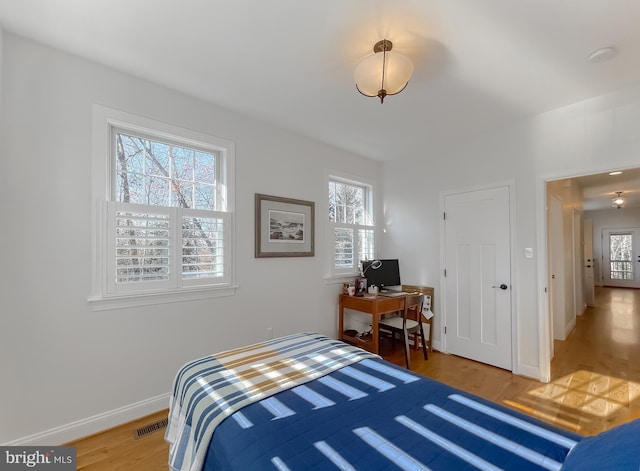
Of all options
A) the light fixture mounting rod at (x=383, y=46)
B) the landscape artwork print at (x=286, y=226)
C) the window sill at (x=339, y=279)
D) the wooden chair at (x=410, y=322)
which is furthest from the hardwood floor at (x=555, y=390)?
the light fixture mounting rod at (x=383, y=46)

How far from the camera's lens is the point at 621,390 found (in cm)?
255

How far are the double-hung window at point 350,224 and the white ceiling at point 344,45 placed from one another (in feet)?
4.32

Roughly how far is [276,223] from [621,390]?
3496mm

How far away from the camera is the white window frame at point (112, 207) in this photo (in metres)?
2.05

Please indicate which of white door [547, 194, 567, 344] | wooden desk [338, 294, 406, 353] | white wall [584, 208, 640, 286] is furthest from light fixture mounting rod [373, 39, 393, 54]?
white wall [584, 208, 640, 286]

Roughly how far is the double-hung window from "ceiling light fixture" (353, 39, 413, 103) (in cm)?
181

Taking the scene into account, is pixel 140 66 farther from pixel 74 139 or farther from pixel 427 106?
pixel 427 106

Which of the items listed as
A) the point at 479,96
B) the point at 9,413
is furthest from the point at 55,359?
the point at 479,96

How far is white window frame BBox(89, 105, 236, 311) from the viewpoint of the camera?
205cm

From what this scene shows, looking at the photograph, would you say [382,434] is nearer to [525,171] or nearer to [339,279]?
[339,279]

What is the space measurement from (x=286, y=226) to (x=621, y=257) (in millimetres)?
11080

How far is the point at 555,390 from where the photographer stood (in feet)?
8.54

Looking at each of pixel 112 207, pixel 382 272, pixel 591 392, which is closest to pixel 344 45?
pixel 112 207

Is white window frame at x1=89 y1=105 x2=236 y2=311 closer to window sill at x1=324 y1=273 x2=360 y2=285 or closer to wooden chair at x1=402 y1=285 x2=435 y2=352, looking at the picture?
window sill at x1=324 y1=273 x2=360 y2=285
